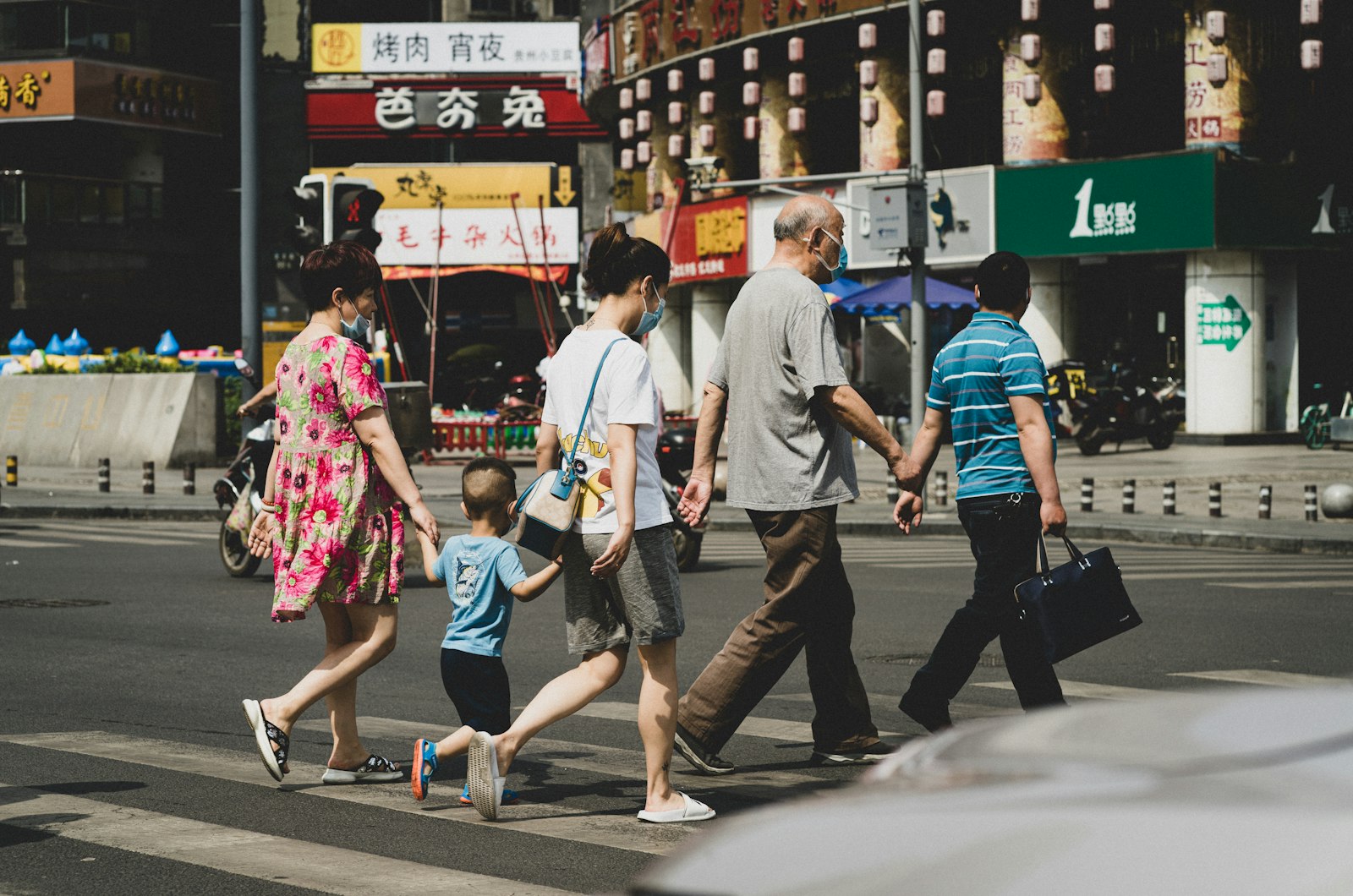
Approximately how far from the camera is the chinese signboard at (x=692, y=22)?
1341 inches

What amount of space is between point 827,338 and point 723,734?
1.37m

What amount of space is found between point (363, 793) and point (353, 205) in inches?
401

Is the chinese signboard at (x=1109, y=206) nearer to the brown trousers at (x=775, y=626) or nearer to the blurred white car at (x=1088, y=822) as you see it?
the brown trousers at (x=775, y=626)

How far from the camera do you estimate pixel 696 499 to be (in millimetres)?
6316

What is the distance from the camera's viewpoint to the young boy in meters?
5.67

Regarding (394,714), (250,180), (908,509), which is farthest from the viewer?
(250,180)

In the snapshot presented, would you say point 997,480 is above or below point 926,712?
above

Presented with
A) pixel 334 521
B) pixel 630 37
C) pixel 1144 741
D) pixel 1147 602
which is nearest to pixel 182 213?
pixel 630 37

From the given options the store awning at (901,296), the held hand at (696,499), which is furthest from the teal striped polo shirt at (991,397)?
the store awning at (901,296)

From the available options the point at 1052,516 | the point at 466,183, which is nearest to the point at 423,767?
the point at 1052,516

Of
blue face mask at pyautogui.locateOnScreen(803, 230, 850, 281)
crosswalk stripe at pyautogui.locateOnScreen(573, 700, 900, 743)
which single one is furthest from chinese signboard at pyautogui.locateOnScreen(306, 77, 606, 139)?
blue face mask at pyautogui.locateOnScreen(803, 230, 850, 281)

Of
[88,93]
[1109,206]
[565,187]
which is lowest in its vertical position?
[1109,206]

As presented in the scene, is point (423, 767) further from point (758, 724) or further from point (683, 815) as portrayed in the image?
point (758, 724)

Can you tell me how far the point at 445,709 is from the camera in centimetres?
776
